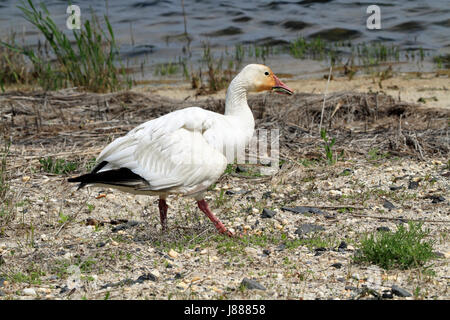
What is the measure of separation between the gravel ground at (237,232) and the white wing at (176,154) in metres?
0.50

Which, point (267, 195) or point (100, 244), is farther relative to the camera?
point (267, 195)

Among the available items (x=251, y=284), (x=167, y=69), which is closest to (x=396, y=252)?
(x=251, y=284)

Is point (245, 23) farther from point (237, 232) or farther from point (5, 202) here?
point (237, 232)

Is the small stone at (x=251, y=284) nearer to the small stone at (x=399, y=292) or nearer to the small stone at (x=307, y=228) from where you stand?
the small stone at (x=399, y=292)

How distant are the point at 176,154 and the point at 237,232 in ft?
2.91

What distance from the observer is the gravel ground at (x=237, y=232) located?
160 inches

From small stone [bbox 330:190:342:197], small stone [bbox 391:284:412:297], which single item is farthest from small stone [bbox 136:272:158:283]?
small stone [bbox 330:190:342:197]

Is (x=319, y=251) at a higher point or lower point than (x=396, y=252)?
lower

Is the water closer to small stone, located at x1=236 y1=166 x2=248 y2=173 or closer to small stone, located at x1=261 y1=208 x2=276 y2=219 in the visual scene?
small stone, located at x1=236 y1=166 x2=248 y2=173

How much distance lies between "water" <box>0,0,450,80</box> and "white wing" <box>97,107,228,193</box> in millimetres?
9056

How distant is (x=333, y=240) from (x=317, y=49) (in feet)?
33.2

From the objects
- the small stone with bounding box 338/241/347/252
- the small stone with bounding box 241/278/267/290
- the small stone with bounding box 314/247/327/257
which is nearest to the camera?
the small stone with bounding box 241/278/267/290

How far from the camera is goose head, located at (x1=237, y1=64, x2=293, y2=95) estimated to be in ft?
17.7

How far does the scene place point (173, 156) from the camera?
483 centimetres
